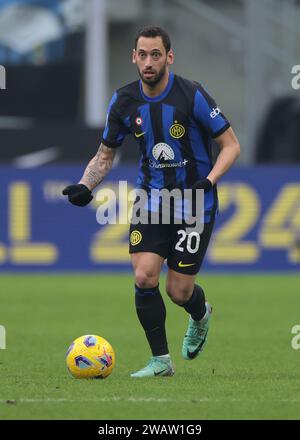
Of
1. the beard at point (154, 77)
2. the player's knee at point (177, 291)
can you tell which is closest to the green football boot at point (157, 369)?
the player's knee at point (177, 291)

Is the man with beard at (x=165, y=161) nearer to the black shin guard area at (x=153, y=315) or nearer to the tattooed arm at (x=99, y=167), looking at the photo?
the black shin guard area at (x=153, y=315)

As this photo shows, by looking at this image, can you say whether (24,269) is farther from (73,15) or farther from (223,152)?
(223,152)

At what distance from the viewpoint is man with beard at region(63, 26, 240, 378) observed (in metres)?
8.80

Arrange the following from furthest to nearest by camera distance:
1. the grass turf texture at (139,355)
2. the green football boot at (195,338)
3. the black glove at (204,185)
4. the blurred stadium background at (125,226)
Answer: the green football boot at (195,338) → the black glove at (204,185) → the blurred stadium background at (125,226) → the grass turf texture at (139,355)

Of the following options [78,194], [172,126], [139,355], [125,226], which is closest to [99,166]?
[78,194]

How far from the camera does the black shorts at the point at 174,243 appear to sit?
8852 mm

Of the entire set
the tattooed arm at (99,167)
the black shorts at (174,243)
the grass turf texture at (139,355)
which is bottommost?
the grass turf texture at (139,355)

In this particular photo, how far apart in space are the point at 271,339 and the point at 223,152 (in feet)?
11.2

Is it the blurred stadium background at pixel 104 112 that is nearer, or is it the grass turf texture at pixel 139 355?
the grass turf texture at pixel 139 355

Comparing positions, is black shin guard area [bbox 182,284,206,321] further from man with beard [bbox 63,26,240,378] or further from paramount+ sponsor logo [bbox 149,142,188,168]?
paramount+ sponsor logo [bbox 149,142,188,168]

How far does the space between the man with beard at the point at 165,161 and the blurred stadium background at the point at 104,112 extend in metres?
10.5

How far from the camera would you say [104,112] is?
82.9 feet

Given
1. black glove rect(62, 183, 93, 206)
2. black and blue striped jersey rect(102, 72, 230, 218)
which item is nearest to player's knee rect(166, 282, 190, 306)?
black and blue striped jersey rect(102, 72, 230, 218)
